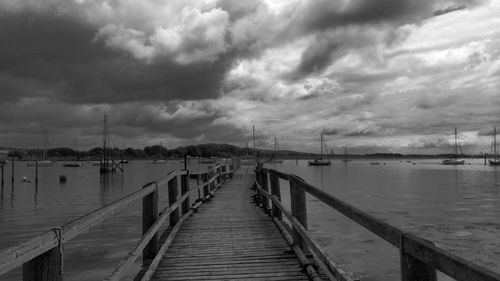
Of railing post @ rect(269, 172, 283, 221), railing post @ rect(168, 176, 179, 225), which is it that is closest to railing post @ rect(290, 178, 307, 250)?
railing post @ rect(168, 176, 179, 225)

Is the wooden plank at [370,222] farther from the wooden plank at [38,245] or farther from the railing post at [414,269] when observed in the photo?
the wooden plank at [38,245]

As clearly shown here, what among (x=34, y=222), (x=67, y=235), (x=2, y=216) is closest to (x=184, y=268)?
(x=67, y=235)

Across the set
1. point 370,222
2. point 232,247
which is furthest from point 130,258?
point 232,247

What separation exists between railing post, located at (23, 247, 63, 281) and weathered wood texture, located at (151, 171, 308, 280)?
3030 mm

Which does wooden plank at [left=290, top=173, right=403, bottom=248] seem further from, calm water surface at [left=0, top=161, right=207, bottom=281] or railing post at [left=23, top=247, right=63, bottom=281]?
calm water surface at [left=0, top=161, right=207, bottom=281]

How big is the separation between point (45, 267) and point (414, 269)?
7.66ft

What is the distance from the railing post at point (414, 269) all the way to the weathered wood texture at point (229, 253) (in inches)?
115

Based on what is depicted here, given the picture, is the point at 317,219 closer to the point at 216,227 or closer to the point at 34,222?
the point at 216,227

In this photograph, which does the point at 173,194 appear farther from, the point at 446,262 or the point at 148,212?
the point at 446,262

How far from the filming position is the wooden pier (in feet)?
8.70

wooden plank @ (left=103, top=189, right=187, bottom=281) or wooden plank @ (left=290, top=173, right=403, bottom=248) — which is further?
wooden plank @ (left=103, top=189, right=187, bottom=281)

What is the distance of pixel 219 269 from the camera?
623cm

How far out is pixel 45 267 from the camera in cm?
284

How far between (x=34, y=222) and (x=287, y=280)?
796 inches
